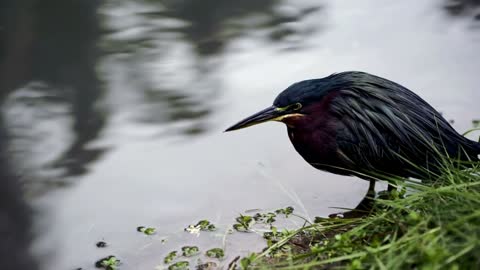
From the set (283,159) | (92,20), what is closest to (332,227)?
(283,159)

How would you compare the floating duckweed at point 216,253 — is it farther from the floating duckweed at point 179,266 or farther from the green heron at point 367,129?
the green heron at point 367,129

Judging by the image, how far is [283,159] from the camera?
4.80 meters

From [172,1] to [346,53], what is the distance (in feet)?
6.55

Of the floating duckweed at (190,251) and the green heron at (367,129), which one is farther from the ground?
the green heron at (367,129)

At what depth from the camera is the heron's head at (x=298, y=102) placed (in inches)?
154

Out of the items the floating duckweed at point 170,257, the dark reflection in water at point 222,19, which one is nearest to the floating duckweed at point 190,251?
the floating duckweed at point 170,257

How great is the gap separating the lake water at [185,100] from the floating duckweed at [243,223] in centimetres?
7

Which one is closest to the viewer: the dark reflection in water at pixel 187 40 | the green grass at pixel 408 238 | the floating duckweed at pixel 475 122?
the green grass at pixel 408 238

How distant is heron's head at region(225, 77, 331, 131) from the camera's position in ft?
12.8

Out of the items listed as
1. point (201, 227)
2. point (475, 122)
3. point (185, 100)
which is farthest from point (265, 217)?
point (475, 122)

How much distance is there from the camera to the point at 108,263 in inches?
148

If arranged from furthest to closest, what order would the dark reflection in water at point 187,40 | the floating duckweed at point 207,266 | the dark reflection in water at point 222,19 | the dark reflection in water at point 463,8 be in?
the dark reflection in water at point 463,8 → the dark reflection in water at point 222,19 → the dark reflection in water at point 187,40 → the floating duckweed at point 207,266

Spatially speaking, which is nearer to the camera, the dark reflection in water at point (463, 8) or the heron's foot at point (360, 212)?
the heron's foot at point (360, 212)

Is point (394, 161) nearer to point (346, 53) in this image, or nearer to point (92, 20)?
point (346, 53)
